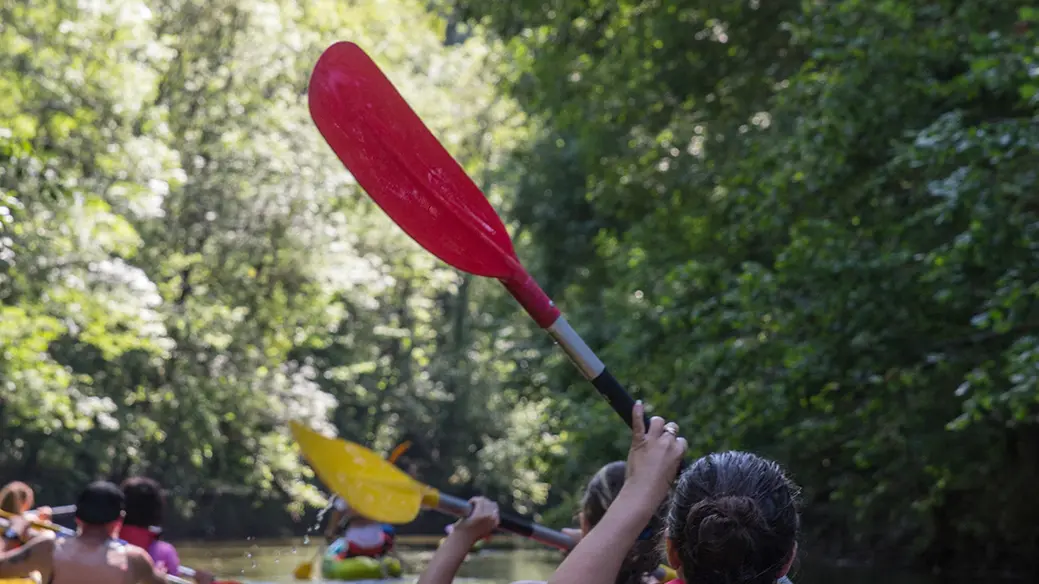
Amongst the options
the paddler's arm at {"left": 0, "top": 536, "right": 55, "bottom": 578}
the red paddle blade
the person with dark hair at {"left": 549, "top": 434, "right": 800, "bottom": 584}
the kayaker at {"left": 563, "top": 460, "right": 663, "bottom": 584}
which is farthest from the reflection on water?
the person with dark hair at {"left": 549, "top": 434, "right": 800, "bottom": 584}

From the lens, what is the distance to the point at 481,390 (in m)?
39.9

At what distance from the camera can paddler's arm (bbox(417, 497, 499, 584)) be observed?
10.2ft

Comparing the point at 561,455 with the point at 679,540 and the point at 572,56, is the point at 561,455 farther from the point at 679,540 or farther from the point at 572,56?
the point at 679,540

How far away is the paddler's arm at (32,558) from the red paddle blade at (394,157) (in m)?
3.42

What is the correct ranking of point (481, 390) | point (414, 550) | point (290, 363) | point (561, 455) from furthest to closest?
point (481, 390) < point (414, 550) < point (290, 363) < point (561, 455)

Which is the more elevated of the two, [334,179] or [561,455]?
[334,179]

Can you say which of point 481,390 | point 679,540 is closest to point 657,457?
point 679,540

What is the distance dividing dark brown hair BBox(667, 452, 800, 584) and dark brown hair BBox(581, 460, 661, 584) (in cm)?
70

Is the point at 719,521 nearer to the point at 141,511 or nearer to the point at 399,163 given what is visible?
the point at 399,163

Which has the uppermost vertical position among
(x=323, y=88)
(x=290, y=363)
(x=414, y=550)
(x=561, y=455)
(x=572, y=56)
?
(x=323, y=88)

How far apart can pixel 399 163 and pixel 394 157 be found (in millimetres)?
16

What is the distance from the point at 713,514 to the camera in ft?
7.98

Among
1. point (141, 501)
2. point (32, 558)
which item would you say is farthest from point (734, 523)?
point (141, 501)

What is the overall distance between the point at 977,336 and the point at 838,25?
309cm
